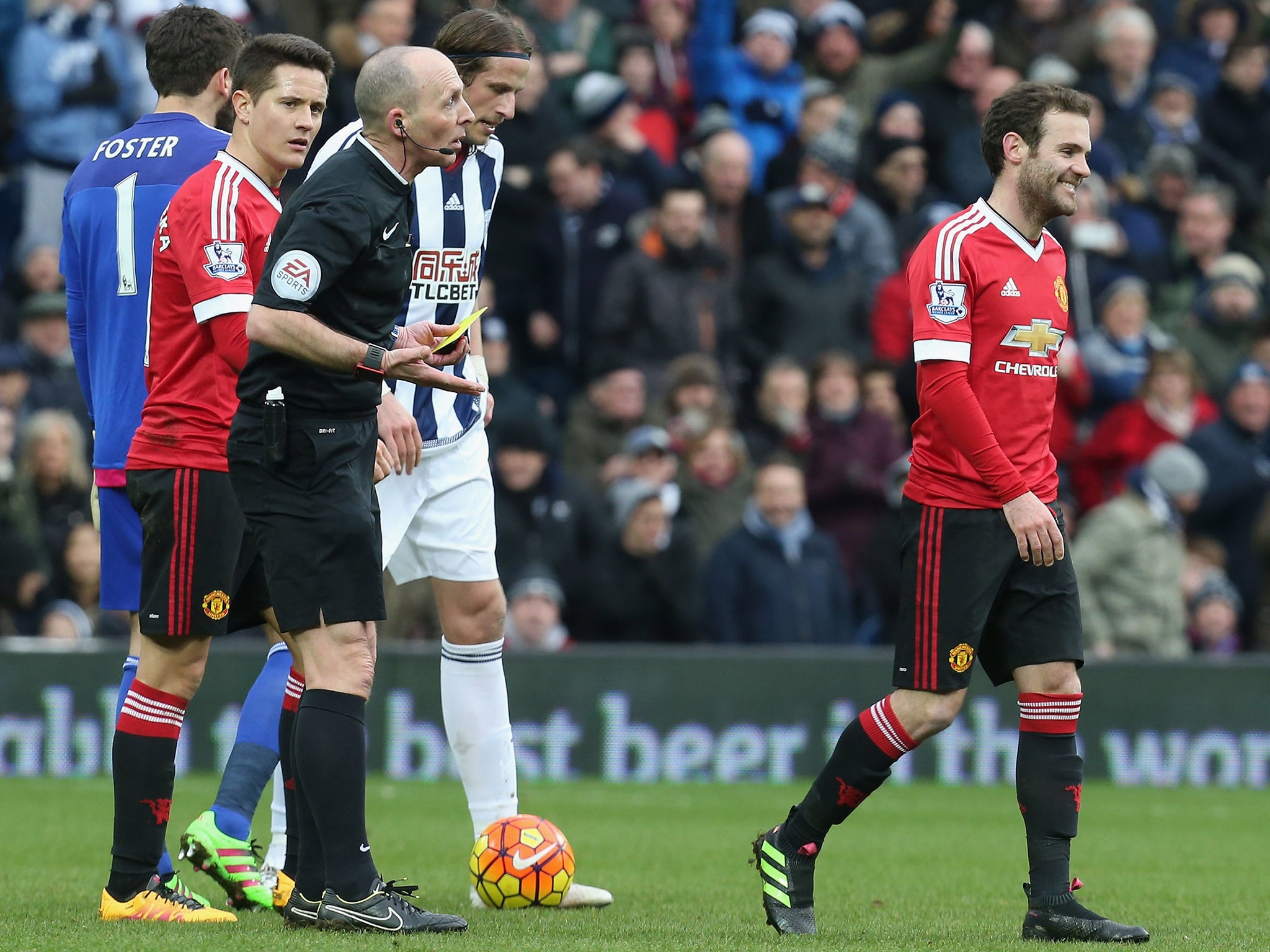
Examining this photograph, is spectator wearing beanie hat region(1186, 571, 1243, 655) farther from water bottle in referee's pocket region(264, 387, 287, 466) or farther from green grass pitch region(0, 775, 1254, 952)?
water bottle in referee's pocket region(264, 387, 287, 466)

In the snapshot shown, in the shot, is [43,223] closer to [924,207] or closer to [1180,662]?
[924,207]

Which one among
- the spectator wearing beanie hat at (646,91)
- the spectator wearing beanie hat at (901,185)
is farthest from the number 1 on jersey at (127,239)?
the spectator wearing beanie hat at (646,91)

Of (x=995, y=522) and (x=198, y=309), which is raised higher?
(x=198, y=309)

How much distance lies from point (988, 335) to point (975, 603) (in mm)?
799

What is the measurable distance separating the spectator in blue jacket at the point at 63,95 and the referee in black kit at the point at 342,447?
9387 mm

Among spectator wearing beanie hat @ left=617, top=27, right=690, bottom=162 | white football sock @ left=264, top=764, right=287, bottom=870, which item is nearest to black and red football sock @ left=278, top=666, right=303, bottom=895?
white football sock @ left=264, top=764, right=287, bottom=870

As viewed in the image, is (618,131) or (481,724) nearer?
(481,724)

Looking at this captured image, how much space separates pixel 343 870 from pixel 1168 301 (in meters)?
11.4

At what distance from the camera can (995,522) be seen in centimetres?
593

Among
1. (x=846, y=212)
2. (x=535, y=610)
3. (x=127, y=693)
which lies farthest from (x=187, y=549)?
(x=846, y=212)

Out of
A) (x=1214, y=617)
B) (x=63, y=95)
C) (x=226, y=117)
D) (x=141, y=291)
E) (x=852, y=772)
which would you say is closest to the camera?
(x=852, y=772)

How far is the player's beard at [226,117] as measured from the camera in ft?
21.5

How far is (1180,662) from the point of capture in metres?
12.2

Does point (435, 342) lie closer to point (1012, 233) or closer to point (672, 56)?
point (1012, 233)
